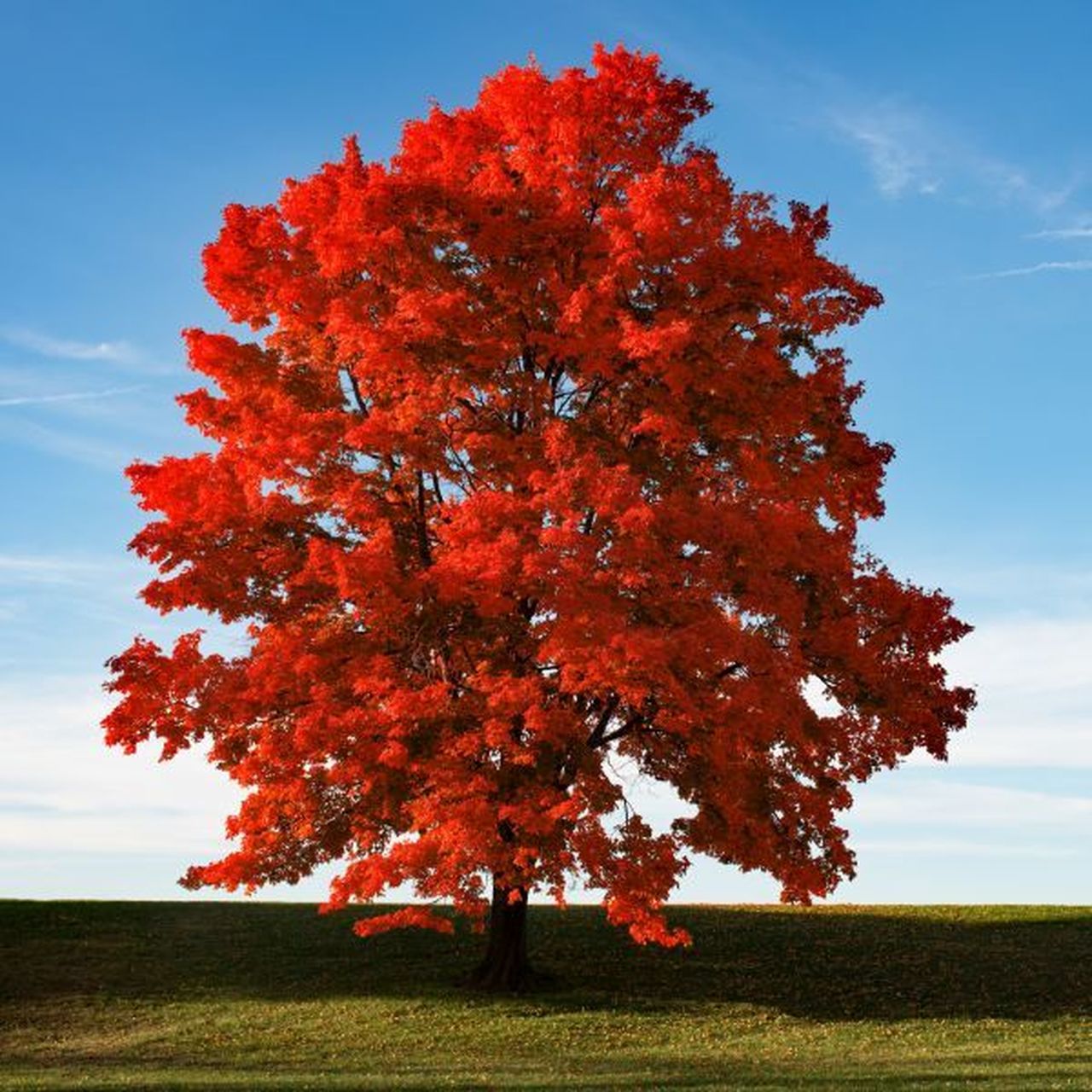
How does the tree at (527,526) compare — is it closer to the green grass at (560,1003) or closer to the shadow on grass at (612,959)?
the green grass at (560,1003)

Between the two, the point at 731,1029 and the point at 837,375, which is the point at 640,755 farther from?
the point at 837,375

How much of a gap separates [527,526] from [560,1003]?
1034 cm

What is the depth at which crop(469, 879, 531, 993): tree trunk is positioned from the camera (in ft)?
94.0

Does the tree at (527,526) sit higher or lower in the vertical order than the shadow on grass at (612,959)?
higher

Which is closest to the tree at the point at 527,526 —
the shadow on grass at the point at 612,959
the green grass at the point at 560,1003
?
the green grass at the point at 560,1003

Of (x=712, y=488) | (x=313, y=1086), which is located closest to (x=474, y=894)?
(x=313, y=1086)

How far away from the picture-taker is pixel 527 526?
23.5m

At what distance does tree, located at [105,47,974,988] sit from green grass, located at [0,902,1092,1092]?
269 cm

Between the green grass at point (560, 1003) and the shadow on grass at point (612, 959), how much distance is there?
0.09 metres

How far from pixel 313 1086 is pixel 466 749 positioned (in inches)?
224

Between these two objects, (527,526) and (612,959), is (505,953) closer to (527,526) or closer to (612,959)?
(612,959)

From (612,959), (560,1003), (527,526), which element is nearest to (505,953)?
(560,1003)

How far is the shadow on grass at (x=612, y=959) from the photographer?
29.4 meters

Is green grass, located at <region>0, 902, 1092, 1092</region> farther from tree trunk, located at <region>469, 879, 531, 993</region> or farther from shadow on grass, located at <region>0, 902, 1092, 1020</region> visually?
tree trunk, located at <region>469, 879, 531, 993</region>
